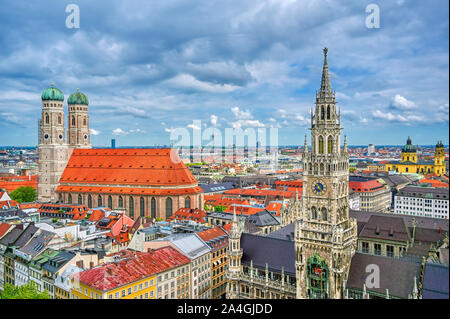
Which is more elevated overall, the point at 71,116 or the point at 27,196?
the point at 71,116

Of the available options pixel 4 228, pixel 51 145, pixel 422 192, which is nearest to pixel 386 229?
pixel 422 192

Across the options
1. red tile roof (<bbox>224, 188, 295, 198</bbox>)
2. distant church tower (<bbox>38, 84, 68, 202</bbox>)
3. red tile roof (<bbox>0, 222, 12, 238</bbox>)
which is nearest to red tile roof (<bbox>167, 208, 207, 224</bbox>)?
red tile roof (<bbox>224, 188, 295, 198</bbox>)

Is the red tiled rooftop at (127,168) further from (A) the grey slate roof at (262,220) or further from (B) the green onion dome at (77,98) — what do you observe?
(A) the grey slate roof at (262,220)

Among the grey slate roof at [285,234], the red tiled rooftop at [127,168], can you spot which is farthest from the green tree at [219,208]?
the grey slate roof at [285,234]

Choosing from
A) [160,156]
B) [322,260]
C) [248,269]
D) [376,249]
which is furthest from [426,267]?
[160,156]

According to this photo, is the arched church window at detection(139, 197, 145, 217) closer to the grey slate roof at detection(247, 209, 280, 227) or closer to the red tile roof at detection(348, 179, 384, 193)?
the grey slate roof at detection(247, 209, 280, 227)
